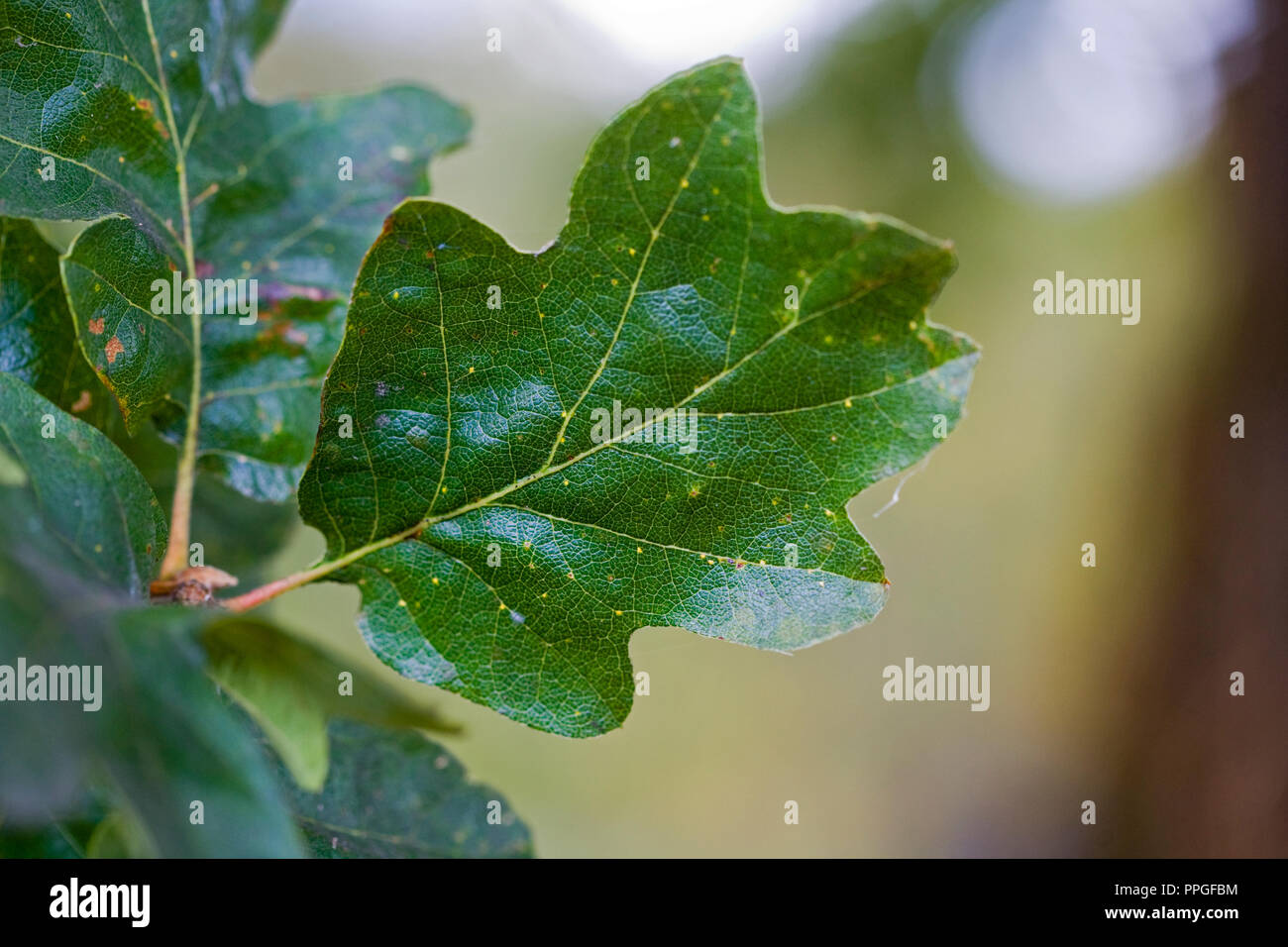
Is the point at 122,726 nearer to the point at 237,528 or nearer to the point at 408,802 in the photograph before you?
the point at 408,802

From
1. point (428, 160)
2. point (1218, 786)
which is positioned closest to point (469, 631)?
point (428, 160)

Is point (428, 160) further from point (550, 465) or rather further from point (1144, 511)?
point (1144, 511)

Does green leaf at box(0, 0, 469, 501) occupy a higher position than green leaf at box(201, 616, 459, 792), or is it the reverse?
green leaf at box(0, 0, 469, 501)
